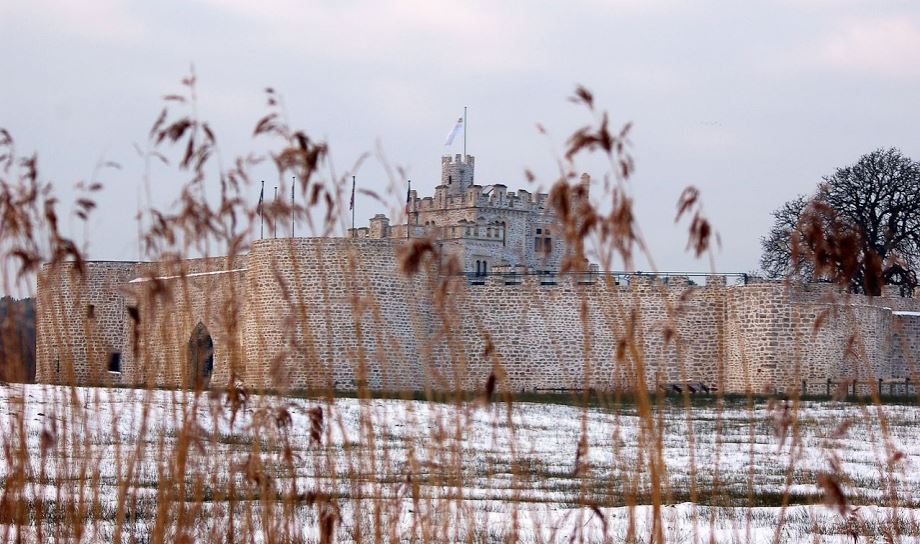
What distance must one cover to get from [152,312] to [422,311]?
20.6 metres

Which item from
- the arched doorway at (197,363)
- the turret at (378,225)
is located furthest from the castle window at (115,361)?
the arched doorway at (197,363)

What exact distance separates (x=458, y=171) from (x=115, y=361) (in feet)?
43.0

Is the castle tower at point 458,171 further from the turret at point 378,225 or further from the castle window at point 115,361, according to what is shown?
the castle window at point 115,361

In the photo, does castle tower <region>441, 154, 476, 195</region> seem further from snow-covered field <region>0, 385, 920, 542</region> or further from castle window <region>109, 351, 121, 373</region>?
snow-covered field <region>0, 385, 920, 542</region>

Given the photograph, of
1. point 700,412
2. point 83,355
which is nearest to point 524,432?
point 700,412

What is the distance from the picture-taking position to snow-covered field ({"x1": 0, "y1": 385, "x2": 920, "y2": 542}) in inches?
175

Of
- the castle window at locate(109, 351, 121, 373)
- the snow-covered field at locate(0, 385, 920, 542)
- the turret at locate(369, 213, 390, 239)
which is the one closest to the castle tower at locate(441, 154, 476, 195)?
the turret at locate(369, 213, 390, 239)

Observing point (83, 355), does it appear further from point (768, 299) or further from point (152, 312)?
point (152, 312)

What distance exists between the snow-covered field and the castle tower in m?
25.2

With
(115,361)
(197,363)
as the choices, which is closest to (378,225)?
(115,361)

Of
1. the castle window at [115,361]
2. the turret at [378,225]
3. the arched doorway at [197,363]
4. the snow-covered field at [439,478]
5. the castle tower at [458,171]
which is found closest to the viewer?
the snow-covered field at [439,478]

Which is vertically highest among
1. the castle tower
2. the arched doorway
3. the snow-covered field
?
the castle tower

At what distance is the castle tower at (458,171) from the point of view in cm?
4134

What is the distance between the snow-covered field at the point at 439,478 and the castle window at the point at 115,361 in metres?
15.3
